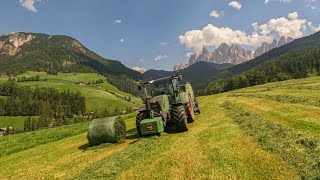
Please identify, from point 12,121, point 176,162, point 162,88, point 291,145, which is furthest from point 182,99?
point 12,121

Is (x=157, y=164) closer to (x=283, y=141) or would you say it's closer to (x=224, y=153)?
(x=224, y=153)

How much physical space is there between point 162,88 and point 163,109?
330cm

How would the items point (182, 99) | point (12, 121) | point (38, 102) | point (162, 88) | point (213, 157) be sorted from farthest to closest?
point (38, 102)
point (12, 121)
point (162, 88)
point (182, 99)
point (213, 157)

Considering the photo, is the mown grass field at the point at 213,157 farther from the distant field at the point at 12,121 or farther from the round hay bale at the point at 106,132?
the distant field at the point at 12,121

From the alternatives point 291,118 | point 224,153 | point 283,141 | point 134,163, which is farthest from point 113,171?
point 291,118

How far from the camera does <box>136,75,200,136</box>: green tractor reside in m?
18.5

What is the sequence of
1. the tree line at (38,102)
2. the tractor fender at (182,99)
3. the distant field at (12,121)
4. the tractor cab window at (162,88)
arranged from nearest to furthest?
the tractor fender at (182,99)
the tractor cab window at (162,88)
the distant field at (12,121)
the tree line at (38,102)

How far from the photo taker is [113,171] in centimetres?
1238

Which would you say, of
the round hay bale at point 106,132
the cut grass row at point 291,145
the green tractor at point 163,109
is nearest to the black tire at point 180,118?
the green tractor at point 163,109

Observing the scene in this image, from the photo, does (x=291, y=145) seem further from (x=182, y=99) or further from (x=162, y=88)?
(x=162, y=88)

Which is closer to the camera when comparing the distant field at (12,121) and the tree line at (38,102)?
the distant field at (12,121)

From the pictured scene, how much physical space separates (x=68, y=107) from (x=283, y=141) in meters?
159

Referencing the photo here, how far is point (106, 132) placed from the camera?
62.7 feet

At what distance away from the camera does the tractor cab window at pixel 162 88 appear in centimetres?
2220
